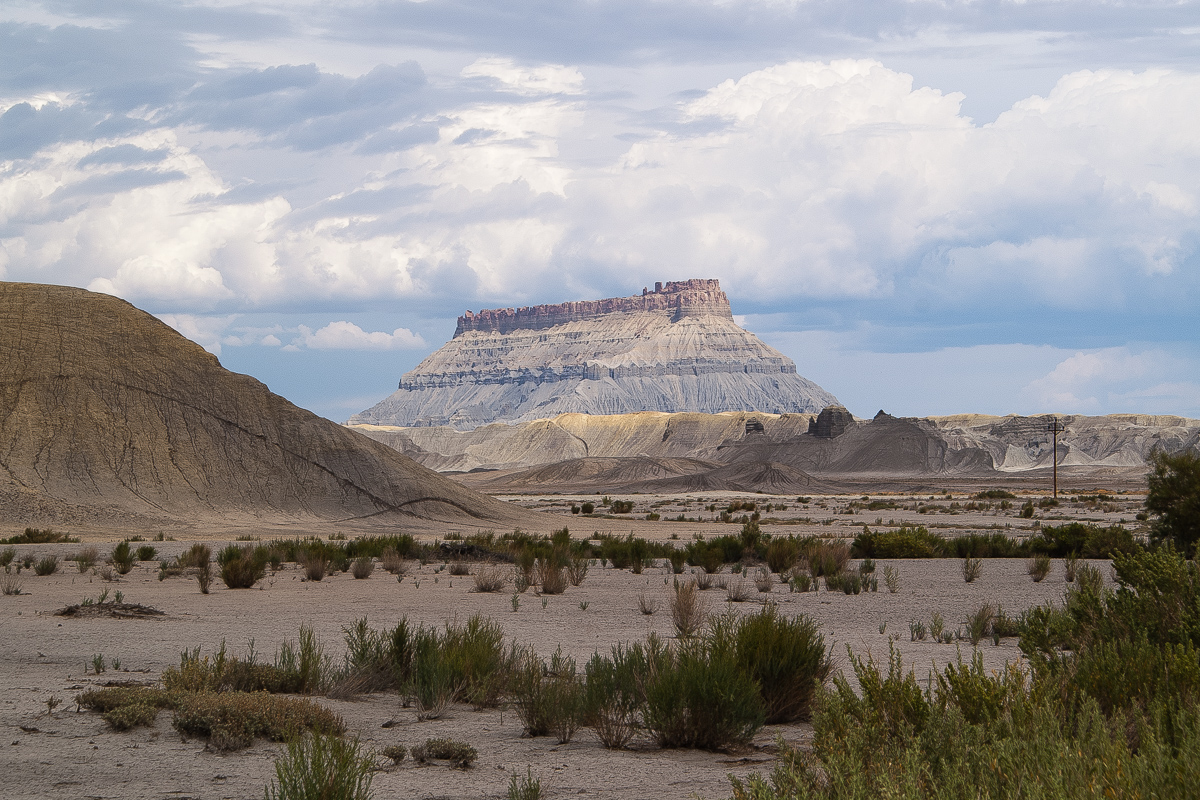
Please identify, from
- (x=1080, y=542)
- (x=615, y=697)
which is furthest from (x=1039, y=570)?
(x=615, y=697)

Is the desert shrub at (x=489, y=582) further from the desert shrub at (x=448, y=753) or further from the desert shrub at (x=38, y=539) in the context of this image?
the desert shrub at (x=38, y=539)

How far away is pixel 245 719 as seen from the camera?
796 cm

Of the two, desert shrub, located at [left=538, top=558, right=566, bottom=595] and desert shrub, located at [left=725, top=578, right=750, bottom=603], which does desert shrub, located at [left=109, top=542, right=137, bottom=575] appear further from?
desert shrub, located at [left=725, top=578, right=750, bottom=603]

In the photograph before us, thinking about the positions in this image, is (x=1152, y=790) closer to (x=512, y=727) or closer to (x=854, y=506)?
(x=512, y=727)

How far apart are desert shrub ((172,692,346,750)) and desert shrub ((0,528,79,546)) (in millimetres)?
28315

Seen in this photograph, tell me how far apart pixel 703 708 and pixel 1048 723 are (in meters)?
3.13

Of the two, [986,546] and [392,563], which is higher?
[986,546]

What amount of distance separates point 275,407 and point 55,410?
9.86m

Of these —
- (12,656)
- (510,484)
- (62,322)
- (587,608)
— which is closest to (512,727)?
(12,656)

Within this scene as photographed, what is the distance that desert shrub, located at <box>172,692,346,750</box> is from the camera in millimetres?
7809

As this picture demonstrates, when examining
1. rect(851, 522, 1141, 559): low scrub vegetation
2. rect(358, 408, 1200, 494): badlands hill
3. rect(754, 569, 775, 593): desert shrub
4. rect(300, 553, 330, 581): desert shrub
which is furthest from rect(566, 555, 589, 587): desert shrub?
rect(358, 408, 1200, 494): badlands hill

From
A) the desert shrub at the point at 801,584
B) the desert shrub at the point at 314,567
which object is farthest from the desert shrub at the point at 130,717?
the desert shrub at the point at 314,567

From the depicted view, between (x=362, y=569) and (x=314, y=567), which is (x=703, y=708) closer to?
(x=314, y=567)

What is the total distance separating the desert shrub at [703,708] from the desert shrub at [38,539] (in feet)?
99.6
